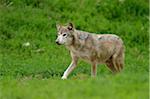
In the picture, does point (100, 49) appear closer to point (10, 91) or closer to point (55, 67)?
point (55, 67)

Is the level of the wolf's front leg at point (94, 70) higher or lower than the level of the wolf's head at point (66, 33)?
lower

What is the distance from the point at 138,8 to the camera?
27.9 metres

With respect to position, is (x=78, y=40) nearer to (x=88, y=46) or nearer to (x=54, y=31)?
(x=88, y=46)

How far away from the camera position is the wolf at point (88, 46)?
1622 cm

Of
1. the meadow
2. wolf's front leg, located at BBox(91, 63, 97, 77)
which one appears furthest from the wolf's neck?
the meadow

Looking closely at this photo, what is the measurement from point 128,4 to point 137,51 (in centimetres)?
426

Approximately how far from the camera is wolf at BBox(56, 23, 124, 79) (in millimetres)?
16219

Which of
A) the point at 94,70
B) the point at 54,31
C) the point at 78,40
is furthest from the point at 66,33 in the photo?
the point at 54,31

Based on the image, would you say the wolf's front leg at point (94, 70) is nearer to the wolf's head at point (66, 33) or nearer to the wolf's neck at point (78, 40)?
the wolf's neck at point (78, 40)

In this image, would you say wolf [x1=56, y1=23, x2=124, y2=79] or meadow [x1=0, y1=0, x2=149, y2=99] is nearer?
wolf [x1=56, y1=23, x2=124, y2=79]

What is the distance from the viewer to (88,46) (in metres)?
16.3

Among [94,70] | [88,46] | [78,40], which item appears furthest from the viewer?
[78,40]

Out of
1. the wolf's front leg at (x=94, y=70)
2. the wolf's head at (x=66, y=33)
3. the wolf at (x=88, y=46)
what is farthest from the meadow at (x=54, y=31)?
the wolf's head at (x=66, y=33)

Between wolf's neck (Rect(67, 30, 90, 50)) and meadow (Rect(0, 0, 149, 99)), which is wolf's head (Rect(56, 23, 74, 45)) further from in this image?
meadow (Rect(0, 0, 149, 99))
